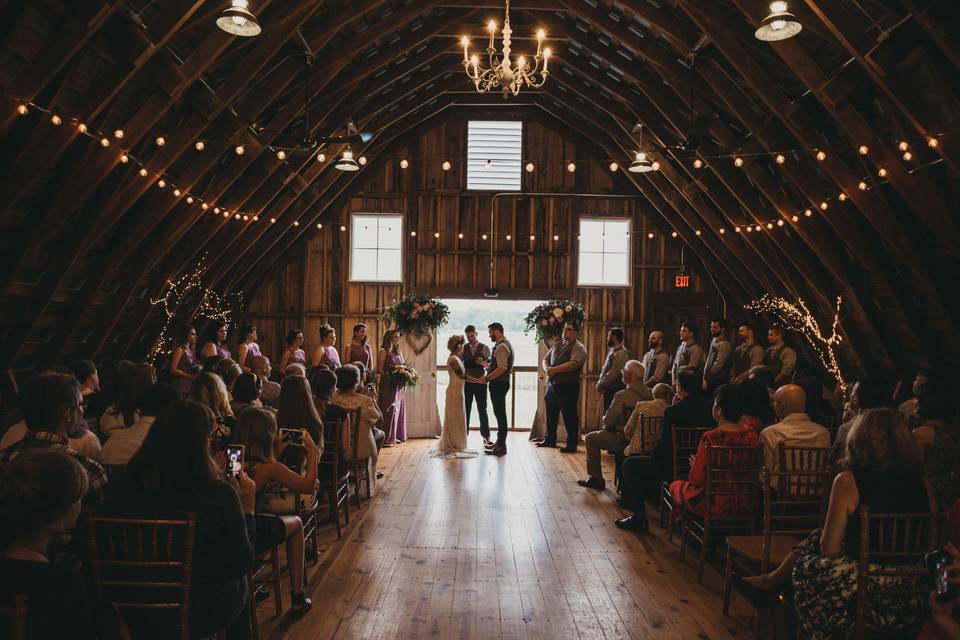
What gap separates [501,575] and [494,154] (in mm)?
8629

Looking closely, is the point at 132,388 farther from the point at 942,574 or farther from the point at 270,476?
the point at 942,574

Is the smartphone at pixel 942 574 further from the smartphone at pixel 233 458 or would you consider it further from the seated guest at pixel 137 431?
the seated guest at pixel 137 431

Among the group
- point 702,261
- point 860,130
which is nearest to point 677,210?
point 702,261

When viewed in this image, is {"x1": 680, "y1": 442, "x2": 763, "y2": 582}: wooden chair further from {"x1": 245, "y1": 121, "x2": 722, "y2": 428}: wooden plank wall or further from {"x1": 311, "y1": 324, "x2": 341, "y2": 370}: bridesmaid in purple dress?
{"x1": 245, "y1": 121, "x2": 722, "y2": 428}: wooden plank wall

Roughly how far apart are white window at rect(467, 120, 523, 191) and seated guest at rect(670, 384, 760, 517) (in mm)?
7842

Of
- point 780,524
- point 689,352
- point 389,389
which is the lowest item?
point 780,524

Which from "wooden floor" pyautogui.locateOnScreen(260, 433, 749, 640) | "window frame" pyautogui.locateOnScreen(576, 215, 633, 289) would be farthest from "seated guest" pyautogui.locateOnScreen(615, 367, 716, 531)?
"window frame" pyautogui.locateOnScreen(576, 215, 633, 289)

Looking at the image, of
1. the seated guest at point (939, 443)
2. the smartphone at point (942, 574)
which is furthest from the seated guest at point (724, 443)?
the smartphone at point (942, 574)

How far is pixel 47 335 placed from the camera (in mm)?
7199

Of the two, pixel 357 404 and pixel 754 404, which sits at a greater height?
pixel 754 404

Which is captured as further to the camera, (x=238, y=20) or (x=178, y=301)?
(x=178, y=301)

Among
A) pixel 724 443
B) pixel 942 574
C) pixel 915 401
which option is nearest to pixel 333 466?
pixel 724 443

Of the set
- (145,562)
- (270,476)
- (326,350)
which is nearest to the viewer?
(145,562)

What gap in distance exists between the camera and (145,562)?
2.65m
